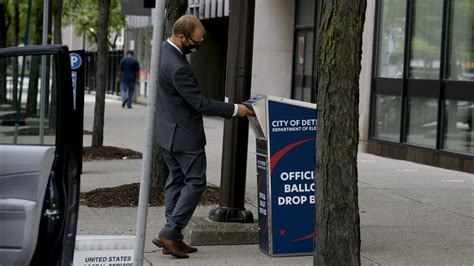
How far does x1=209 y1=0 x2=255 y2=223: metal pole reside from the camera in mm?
8070

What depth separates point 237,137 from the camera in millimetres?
8078

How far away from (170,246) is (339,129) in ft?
7.45

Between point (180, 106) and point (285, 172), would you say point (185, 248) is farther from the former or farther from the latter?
point (180, 106)

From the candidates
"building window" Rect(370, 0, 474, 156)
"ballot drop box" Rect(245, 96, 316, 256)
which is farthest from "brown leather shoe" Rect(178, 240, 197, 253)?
"building window" Rect(370, 0, 474, 156)

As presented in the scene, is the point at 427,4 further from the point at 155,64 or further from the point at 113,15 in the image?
the point at 113,15

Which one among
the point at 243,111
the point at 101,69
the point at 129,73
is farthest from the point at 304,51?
the point at 243,111

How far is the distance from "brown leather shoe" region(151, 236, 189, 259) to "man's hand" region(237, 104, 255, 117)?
112 centimetres

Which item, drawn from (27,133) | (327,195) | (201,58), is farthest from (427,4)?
(201,58)

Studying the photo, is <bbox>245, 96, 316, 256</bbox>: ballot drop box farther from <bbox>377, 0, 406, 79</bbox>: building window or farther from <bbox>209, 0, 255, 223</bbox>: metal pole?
<bbox>377, 0, 406, 79</bbox>: building window

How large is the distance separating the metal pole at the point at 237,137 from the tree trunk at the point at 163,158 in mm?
1916

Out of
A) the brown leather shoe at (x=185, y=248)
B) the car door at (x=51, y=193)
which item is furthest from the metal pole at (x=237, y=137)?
the car door at (x=51, y=193)

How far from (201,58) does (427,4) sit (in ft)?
46.5

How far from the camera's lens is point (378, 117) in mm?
16609

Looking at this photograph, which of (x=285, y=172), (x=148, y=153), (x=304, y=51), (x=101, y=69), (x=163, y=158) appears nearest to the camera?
(x=148, y=153)
